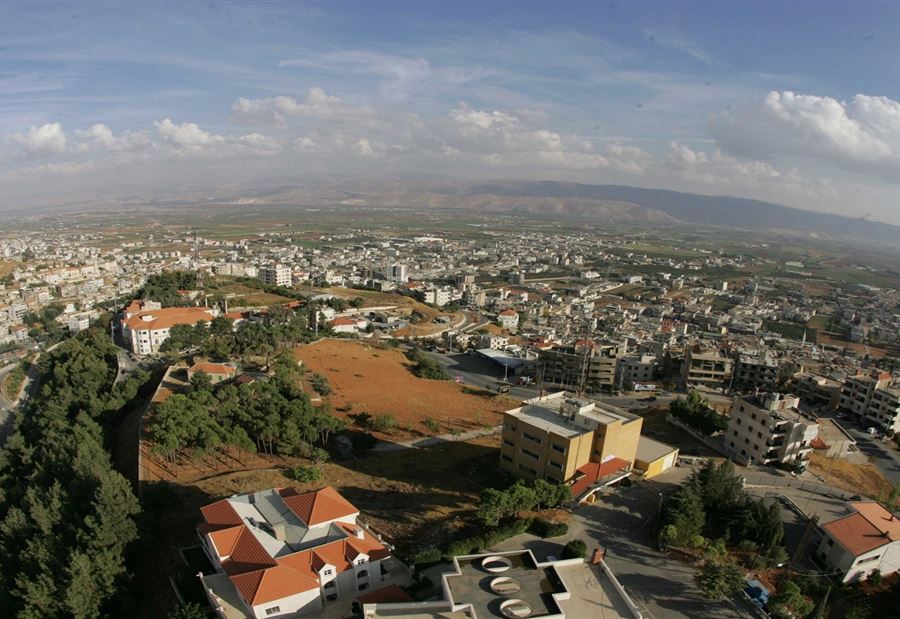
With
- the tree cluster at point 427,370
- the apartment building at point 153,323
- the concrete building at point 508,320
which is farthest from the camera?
the concrete building at point 508,320

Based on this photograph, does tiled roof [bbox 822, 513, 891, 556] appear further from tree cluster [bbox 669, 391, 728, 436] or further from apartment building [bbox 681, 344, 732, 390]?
apartment building [bbox 681, 344, 732, 390]

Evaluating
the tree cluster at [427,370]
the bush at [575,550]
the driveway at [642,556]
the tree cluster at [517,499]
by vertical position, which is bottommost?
the tree cluster at [427,370]

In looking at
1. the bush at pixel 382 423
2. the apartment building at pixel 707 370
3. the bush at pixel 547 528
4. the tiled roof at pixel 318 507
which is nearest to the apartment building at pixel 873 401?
the apartment building at pixel 707 370

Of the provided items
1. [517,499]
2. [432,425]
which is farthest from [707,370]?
[517,499]

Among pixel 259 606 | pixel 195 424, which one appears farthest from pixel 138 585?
pixel 195 424

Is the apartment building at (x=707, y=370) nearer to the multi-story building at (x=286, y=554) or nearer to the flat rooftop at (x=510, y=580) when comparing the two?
the flat rooftop at (x=510, y=580)

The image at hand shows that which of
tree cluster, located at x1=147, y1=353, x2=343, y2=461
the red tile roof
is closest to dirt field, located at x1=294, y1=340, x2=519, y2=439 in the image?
tree cluster, located at x1=147, y1=353, x2=343, y2=461
